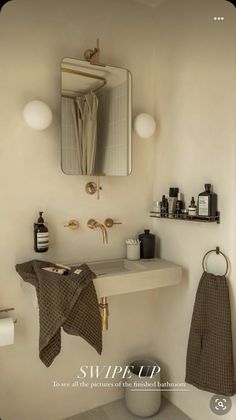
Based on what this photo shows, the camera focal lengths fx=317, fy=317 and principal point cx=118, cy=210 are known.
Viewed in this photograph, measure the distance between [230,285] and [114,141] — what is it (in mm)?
1041

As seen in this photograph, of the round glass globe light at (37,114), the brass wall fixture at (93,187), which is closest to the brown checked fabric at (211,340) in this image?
the brass wall fixture at (93,187)

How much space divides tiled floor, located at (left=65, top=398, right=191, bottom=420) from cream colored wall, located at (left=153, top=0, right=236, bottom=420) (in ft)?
0.18

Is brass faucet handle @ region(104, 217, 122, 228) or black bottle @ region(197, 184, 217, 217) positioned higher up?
black bottle @ region(197, 184, 217, 217)

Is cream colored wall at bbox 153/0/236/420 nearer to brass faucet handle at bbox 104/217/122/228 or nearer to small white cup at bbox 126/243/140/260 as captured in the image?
small white cup at bbox 126/243/140/260

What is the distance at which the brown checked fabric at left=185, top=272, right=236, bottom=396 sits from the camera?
5.11ft

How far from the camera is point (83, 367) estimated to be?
1.94 m

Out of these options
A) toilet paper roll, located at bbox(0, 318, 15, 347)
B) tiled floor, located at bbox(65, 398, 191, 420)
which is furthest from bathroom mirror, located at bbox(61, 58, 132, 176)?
tiled floor, located at bbox(65, 398, 191, 420)

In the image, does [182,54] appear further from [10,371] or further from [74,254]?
[10,371]

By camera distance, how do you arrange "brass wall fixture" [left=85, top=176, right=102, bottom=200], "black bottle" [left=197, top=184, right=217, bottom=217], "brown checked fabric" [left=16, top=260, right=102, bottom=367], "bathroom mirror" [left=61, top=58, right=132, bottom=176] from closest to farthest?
"brown checked fabric" [left=16, top=260, right=102, bottom=367], "black bottle" [left=197, top=184, right=217, bottom=217], "bathroom mirror" [left=61, top=58, right=132, bottom=176], "brass wall fixture" [left=85, top=176, right=102, bottom=200]

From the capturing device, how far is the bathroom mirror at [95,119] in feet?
5.79

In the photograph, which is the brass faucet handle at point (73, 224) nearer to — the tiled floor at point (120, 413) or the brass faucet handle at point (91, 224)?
the brass faucet handle at point (91, 224)

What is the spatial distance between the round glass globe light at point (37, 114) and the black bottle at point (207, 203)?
0.89m

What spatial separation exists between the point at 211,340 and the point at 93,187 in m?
1.06

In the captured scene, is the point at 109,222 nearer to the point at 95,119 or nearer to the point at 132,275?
the point at 132,275
